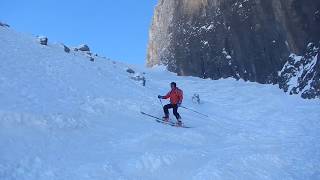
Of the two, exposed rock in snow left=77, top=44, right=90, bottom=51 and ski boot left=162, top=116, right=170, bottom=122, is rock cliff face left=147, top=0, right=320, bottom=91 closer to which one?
exposed rock in snow left=77, top=44, right=90, bottom=51

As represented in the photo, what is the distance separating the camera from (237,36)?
33.5 metres

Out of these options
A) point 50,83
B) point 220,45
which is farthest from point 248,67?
point 50,83

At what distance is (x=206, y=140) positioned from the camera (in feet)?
54.6

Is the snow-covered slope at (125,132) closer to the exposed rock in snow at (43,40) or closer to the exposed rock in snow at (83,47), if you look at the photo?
the exposed rock in snow at (43,40)

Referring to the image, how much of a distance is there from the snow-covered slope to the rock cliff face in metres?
3.32

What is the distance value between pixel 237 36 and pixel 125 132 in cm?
1896

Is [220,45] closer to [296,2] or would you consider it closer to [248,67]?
[248,67]

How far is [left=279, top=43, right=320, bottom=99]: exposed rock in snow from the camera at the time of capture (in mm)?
23781

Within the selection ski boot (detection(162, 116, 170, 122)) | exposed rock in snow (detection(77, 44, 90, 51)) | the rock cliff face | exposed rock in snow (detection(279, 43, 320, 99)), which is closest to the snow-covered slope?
exposed rock in snow (detection(279, 43, 320, 99))

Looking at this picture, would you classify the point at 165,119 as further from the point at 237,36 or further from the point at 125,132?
the point at 237,36

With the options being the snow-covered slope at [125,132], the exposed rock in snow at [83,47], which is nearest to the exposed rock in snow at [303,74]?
the snow-covered slope at [125,132]

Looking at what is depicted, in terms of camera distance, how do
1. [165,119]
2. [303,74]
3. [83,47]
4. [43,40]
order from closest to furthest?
[165,119] → [303,74] → [43,40] → [83,47]

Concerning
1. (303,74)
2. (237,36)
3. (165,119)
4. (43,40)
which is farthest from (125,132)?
(237,36)

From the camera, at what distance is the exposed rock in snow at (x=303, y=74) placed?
23781 mm
